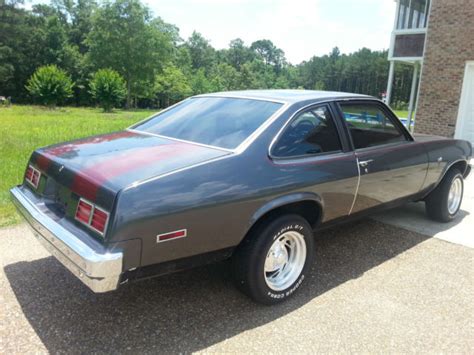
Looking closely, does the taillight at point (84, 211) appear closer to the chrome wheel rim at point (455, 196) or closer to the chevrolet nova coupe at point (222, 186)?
the chevrolet nova coupe at point (222, 186)

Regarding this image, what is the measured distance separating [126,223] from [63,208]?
0.78m

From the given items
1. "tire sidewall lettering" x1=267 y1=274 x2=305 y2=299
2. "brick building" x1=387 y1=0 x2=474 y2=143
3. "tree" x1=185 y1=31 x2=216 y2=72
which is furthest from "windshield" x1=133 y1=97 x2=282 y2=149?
"tree" x1=185 y1=31 x2=216 y2=72

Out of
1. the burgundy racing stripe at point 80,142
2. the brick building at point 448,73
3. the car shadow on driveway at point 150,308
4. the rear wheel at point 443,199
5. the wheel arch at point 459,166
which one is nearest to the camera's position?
the car shadow on driveway at point 150,308

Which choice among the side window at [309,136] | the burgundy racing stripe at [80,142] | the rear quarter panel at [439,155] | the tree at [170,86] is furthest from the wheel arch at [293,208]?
the tree at [170,86]

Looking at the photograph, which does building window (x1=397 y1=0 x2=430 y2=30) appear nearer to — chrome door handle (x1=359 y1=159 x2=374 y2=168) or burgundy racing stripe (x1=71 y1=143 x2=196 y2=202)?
chrome door handle (x1=359 y1=159 x2=374 y2=168)

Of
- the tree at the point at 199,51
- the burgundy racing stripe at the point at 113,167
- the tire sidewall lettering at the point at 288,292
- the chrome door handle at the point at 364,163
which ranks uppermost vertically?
the tree at the point at 199,51

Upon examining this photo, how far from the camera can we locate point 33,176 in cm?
334

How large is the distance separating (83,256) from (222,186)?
950 millimetres

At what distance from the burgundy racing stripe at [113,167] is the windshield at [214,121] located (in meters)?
0.31

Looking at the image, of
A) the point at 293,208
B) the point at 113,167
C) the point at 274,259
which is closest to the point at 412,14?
the point at 293,208

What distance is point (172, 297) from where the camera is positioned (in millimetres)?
3270

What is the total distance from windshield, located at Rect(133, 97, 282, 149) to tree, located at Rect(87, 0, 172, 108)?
52557 mm

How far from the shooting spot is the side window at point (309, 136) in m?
3.20

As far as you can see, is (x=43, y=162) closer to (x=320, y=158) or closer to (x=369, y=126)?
(x=320, y=158)
